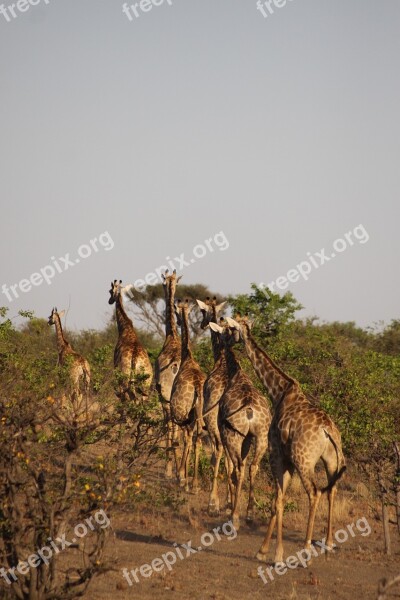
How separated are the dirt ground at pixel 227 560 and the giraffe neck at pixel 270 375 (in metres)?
2.30

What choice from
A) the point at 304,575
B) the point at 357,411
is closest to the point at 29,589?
the point at 304,575

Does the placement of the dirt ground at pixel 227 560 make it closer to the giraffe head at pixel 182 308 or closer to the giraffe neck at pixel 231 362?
the giraffe neck at pixel 231 362

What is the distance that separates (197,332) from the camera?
3709cm

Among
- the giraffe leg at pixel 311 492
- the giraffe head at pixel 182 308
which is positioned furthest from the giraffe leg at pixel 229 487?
the giraffe head at pixel 182 308

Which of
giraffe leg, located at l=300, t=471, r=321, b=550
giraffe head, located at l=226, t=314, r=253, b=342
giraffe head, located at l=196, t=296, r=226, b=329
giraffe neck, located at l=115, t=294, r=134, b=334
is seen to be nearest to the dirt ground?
giraffe leg, located at l=300, t=471, r=321, b=550

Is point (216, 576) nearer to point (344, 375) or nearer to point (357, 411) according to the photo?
point (357, 411)

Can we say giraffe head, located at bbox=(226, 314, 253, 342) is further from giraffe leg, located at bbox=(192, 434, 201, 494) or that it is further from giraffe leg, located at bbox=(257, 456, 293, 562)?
giraffe leg, located at bbox=(192, 434, 201, 494)

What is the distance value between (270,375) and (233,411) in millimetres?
1371

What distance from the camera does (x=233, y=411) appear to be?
13992mm

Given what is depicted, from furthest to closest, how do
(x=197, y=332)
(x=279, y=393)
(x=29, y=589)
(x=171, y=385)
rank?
1. (x=197, y=332)
2. (x=171, y=385)
3. (x=279, y=393)
4. (x=29, y=589)

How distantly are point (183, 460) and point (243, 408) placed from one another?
3.48m

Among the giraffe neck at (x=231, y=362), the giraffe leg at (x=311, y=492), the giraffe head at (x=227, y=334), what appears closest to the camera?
the giraffe leg at (x=311, y=492)

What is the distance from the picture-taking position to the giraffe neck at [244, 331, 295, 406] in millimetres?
12688

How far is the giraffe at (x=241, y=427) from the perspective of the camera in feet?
45.6
